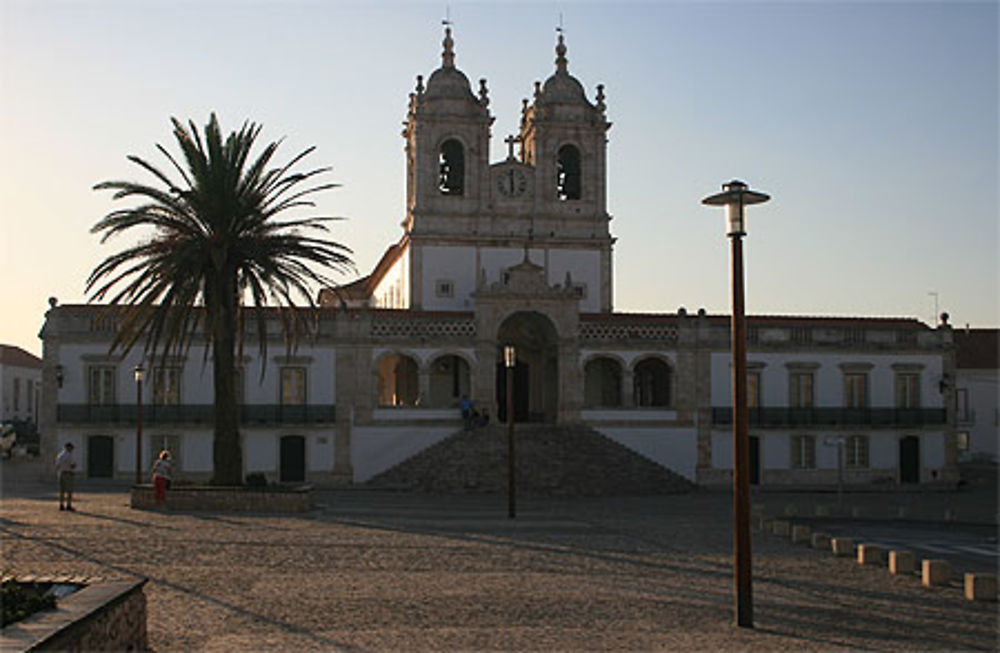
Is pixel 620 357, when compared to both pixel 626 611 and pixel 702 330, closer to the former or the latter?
pixel 702 330

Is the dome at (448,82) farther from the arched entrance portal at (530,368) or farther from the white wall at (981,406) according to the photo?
the white wall at (981,406)

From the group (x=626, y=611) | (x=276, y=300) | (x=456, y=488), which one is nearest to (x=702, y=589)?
(x=626, y=611)

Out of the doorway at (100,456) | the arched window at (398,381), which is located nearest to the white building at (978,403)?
the arched window at (398,381)

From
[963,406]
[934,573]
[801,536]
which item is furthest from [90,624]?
[963,406]

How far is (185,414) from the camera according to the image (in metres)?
36.9

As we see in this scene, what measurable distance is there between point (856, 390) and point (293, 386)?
1942cm

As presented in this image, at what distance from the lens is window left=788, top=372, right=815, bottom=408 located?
40.2 meters

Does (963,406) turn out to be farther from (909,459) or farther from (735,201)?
(735,201)

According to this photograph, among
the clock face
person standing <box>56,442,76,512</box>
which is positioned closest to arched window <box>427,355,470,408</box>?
the clock face

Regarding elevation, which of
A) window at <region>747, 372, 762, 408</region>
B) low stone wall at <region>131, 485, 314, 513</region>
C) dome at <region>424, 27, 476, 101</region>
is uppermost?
dome at <region>424, 27, 476, 101</region>

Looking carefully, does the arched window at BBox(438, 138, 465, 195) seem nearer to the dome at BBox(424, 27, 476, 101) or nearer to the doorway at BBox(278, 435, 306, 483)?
the dome at BBox(424, 27, 476, 101)

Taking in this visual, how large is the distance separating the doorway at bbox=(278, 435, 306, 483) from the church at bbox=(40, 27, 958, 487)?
0.06m

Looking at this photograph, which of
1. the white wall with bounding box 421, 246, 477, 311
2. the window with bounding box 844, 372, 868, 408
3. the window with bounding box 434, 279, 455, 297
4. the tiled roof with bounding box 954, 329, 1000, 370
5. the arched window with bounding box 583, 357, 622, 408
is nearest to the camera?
the window with bounding box 844, 372, 868, 408

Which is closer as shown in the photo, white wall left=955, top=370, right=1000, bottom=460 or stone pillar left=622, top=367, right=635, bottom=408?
stone pillar left=622, top=367, right=635, bottom=408
